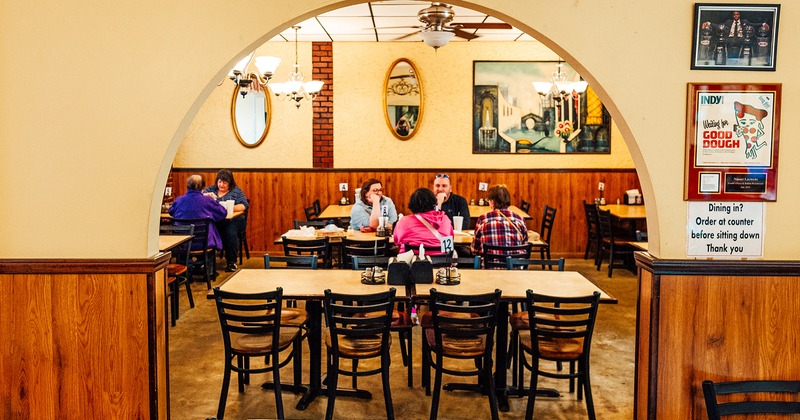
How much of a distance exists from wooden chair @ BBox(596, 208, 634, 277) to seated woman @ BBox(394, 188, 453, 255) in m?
3.72

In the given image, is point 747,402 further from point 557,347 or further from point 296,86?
point 296,86

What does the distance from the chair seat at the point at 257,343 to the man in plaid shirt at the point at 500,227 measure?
2057 mm

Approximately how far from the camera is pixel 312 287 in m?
4.58

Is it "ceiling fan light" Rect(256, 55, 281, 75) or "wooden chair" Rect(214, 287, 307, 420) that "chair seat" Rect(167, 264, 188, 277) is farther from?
"ceiling fan light" Rect(256, 55, 281, 75)

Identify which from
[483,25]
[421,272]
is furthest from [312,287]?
[483,25]

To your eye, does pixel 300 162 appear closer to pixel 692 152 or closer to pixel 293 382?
pixel 293 382

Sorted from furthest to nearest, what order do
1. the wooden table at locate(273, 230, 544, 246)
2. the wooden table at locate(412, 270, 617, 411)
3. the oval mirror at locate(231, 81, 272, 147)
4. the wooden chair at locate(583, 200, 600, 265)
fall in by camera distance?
the oval mirror at locate(231, 81, 272, 147) < the wooden chair at locate(583, 200, 600, 265) < the wooden table at locate(273, 230, 544, 246) < the wooden table at locate(412, 270, 617, 411)

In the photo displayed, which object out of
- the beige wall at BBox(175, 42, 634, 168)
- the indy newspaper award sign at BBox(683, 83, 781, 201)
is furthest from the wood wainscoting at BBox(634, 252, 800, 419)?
the beige wall at BBox(175, 42, 634, 168)

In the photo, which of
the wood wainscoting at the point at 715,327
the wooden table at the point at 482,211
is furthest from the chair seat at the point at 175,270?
the wood wainscoting at the point at 715,327

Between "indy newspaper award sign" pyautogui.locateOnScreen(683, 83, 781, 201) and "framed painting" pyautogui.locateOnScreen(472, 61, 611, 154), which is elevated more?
"framed painting" pyautogui.locateOnScreen(472, 61, 611, 154)

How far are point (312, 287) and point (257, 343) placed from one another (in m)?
0.49

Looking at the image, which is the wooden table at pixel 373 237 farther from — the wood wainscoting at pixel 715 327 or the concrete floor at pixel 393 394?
the wood wainscoting at pixel 715 327

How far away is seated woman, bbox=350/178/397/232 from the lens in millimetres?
7328

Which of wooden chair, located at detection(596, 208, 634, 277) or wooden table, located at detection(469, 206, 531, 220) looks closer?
wooden table, located at detection(469, 206, 531, 220)
